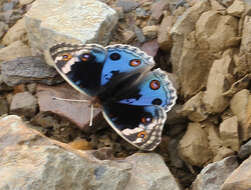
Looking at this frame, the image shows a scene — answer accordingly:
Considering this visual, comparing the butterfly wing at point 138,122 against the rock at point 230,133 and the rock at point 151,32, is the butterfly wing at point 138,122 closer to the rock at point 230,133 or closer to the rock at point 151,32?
the rock at point 230,133

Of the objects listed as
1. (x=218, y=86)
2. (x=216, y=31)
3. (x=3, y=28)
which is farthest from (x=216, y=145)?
(x=3, y=28)

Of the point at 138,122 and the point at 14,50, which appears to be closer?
the point at 138,122

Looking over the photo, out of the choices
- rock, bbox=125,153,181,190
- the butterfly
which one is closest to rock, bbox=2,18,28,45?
the butterfly

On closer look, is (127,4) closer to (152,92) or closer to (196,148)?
(152,92)

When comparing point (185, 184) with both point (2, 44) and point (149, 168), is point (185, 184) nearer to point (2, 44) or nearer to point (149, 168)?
point (149, 168)

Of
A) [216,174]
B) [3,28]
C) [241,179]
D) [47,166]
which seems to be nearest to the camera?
[241,179]

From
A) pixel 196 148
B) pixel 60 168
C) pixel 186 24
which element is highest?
pixel 186 24
